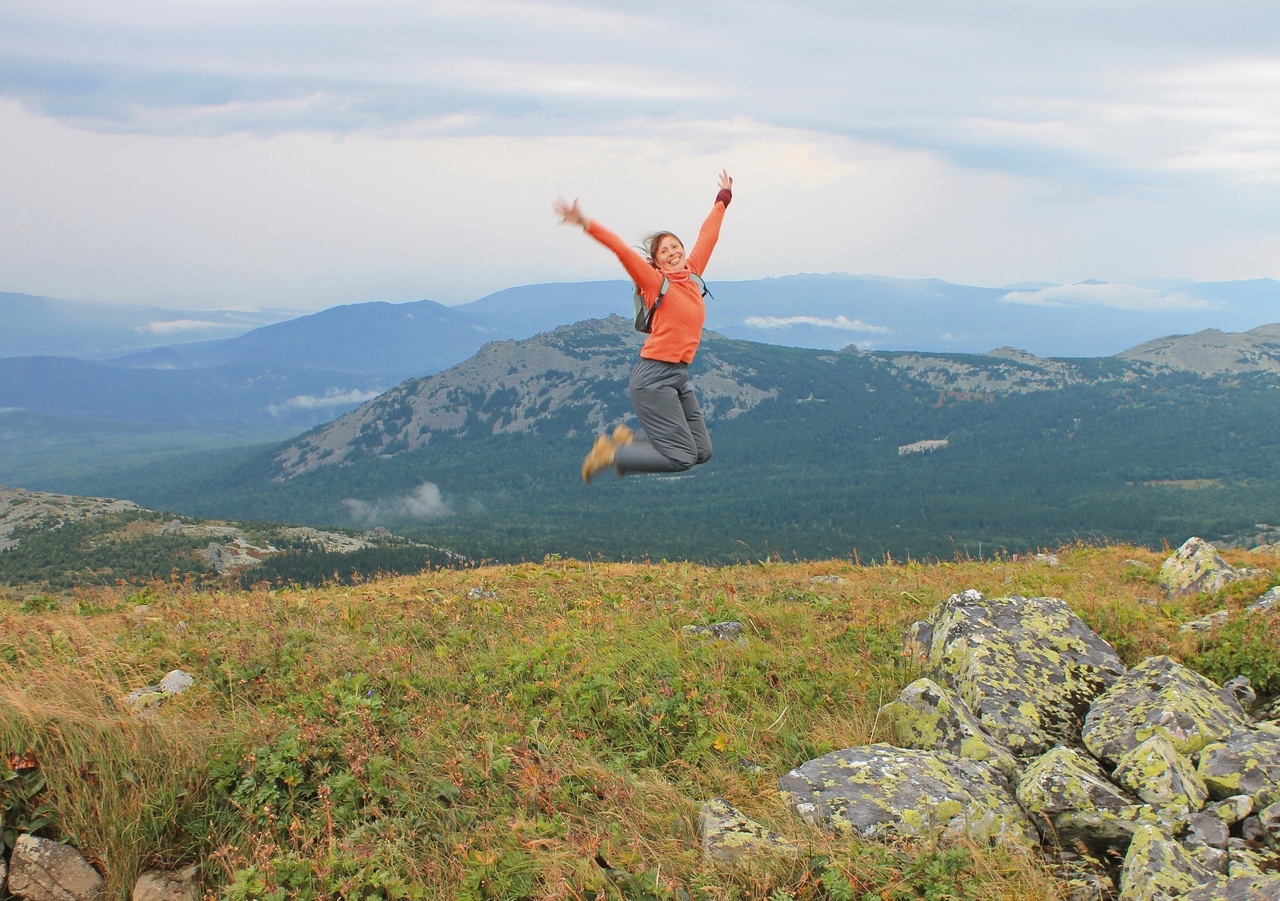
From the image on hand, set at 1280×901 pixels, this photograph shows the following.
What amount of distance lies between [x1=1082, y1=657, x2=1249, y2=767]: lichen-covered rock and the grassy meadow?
1.40 metres

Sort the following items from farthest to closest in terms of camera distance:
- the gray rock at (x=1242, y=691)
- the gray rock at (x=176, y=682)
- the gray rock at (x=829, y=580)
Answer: the gray rock at (x=829, y=580) → the gray rock at (x=176, y=682) → the gray rock at (x=1242, y=691)

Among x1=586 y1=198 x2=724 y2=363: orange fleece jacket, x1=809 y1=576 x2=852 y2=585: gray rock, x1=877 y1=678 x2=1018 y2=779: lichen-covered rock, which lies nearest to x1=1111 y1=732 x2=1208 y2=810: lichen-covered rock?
x1=877 y1=678 x2=1018 y2=779: lichen-covered rock

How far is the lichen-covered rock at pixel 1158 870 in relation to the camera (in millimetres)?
4980

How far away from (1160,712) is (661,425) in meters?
6.32

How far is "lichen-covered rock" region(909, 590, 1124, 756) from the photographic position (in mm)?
7559

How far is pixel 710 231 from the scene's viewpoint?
10898 millimetres

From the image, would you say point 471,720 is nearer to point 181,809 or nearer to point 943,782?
point 181,809

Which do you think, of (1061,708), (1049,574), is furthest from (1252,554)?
(1061,708)

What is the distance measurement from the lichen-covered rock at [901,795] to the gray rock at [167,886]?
4.64 m

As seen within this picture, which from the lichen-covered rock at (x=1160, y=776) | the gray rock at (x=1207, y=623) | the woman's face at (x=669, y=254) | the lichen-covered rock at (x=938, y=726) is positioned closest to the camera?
the lichen-covered rock at (x=1160, y=776)

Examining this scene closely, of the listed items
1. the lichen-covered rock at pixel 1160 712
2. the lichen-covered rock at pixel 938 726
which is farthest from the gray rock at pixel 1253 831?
the lichen-covered rock at pixel 938 726

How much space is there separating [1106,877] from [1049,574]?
32.2ft

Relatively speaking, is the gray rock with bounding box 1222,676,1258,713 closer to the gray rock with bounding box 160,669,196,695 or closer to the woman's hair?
the woman's hair

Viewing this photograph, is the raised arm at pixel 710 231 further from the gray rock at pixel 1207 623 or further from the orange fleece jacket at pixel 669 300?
the gray rock at pixel 1207 623
